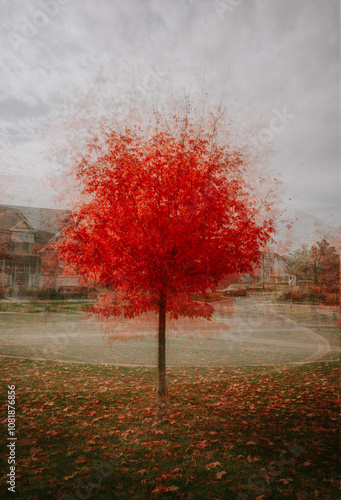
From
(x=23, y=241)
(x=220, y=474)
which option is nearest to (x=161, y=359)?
(x=220, y=474)

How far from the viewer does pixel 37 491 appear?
3049 millimetres

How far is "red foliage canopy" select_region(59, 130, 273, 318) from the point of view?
4.98m

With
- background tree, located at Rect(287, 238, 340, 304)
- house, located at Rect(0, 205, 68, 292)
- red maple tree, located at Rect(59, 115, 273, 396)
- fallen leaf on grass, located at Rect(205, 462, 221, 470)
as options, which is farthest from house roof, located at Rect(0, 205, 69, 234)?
background tree, located at Rect(287, 238, 340, 304)

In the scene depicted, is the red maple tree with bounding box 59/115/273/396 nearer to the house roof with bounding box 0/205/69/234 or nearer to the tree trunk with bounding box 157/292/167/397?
the tree trunk with bounding box 157/292/167/397

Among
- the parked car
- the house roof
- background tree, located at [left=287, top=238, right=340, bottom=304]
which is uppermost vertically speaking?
the house roof

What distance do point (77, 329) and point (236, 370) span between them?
6.15 metres

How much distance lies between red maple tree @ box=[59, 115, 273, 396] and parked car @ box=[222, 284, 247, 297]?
290 cm

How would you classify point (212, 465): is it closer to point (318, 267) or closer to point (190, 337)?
point (190, 337)

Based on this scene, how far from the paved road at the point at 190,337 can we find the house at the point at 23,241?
5.04ft

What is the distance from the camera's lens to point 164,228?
195 inches

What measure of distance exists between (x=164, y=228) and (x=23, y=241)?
17.7 ft

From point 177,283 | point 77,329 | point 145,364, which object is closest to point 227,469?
point 177,283

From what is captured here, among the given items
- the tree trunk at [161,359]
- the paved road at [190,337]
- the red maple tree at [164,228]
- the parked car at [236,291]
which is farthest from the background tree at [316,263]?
the tree trunk at [161,359]

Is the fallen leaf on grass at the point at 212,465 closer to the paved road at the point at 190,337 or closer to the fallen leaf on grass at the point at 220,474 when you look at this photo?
the fallen leaf on grass at the point at 220,474
